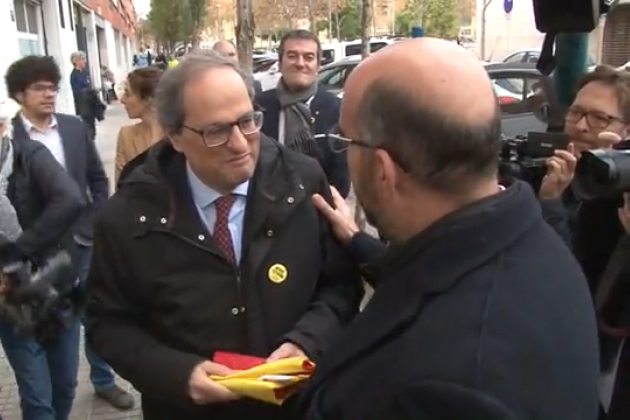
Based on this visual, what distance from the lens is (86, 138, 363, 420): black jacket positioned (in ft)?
6.30

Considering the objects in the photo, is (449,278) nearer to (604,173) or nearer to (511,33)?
(604,173)

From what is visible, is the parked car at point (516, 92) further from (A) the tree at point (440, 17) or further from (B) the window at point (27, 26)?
(A) the tree at point (440, 17)

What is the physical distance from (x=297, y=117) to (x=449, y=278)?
304 cm

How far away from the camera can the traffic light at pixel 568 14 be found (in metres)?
2.81

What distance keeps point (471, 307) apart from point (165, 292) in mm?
1027

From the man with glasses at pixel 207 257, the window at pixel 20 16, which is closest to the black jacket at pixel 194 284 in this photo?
the man with glasses at pixel 207 257

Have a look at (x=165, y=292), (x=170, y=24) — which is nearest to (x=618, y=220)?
(x=165, y=292)

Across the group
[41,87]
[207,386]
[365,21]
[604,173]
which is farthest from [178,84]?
[365,21]

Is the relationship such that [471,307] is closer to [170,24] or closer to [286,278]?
[286,278]

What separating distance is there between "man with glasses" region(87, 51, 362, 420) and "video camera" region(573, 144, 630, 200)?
29.6 inches

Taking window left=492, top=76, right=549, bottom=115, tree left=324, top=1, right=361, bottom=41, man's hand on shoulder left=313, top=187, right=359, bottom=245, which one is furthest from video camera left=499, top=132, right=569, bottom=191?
tree left=324, top=1, right=361, bottom=41

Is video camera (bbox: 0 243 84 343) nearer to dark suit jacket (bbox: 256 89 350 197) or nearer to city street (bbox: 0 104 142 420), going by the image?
city street (bbox: 0 104 142 420)

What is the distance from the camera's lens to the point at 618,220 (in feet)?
7.02

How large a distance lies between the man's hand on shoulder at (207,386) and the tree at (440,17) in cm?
3475
